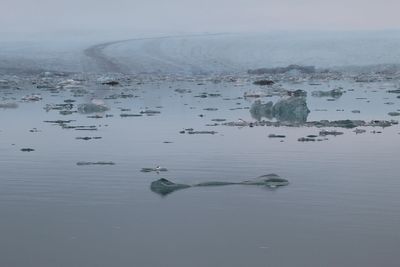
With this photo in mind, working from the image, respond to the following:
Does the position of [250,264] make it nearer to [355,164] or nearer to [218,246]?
[218,246]

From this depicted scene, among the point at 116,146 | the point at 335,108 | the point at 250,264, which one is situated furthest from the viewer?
the point at 335,108

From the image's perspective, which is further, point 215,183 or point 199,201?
point 215,183

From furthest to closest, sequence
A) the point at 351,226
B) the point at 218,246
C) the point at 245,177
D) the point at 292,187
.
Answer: the point at 245,177 < the point at 292,187 < the point at 351,226 < the point at 218,246

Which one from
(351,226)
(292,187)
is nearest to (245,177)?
(292,187)

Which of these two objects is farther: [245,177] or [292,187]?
[245,177]

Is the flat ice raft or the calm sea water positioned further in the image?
the flat ice raft

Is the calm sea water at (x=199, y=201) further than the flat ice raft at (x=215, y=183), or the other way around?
the flat ice raft at (x=215, y=183)
